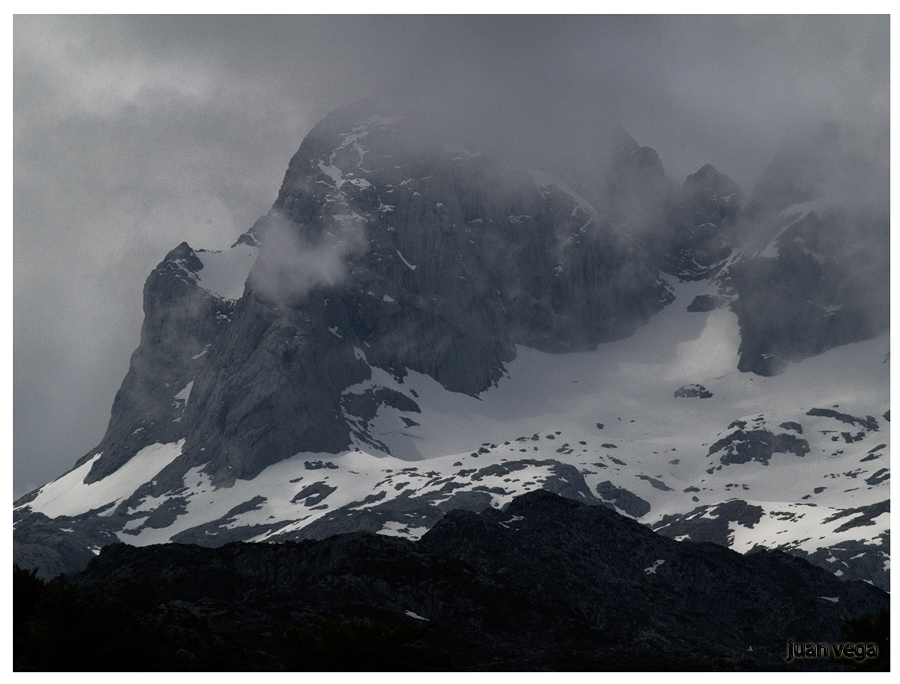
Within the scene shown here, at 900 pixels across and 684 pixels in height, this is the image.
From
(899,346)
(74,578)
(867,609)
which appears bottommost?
(867,609)

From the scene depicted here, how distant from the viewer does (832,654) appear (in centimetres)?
9169

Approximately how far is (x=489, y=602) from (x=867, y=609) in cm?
7168

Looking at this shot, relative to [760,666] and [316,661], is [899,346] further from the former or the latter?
[760,666]

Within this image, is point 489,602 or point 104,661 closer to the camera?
point 104,661

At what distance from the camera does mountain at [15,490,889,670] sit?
7556cm

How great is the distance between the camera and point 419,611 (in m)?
149

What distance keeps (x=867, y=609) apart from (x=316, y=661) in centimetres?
13843

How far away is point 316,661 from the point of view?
7400cm

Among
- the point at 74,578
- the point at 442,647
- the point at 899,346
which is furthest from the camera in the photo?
the point at 74,578

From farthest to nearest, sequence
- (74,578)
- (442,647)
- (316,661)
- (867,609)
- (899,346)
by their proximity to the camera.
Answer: (867,609) → (74,578) → (442,647) → (316,661) → (899,346)

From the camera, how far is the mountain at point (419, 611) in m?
75.6

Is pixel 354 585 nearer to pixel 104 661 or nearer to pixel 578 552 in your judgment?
pixel 578 552

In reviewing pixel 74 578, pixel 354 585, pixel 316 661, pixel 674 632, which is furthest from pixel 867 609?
pixel 316 661

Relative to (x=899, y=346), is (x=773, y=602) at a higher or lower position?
lower
